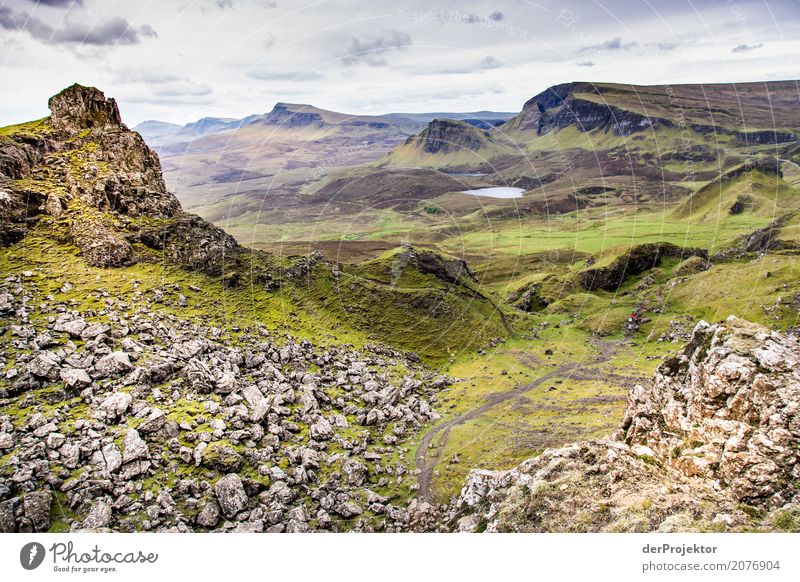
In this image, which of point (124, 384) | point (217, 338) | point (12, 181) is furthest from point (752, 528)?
point (12, 181)

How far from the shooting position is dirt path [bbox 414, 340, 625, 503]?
47.0 meters

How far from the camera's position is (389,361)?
75312 millimetres

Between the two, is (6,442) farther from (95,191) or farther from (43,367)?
(95,191)

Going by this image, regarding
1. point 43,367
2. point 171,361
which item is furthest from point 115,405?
point 171,361

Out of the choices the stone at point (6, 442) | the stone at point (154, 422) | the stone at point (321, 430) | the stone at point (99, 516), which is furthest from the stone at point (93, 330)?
the stone at point (321, 430)

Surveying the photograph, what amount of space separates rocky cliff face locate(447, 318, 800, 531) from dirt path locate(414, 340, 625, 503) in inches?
410

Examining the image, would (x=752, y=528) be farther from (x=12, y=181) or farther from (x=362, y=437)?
(x=12, y=181)

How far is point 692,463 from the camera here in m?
29.2

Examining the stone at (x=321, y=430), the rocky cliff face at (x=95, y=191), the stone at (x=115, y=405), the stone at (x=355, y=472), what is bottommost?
the stone at (x=355, y=472)

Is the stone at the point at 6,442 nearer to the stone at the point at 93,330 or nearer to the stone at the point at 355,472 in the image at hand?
the stone at the point at 93,330

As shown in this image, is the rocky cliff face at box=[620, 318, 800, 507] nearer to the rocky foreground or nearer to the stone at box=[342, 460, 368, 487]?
the rocky foreground

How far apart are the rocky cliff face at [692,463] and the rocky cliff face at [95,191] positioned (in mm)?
56469

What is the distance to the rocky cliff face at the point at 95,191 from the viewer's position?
57.9 meters

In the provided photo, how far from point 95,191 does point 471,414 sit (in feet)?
204
